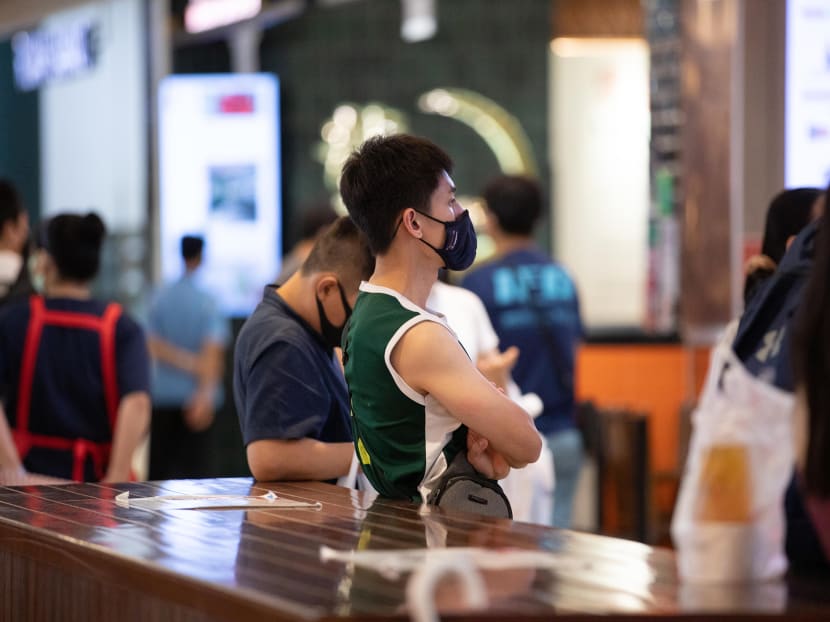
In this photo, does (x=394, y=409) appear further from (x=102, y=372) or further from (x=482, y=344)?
(x=102, y=372)

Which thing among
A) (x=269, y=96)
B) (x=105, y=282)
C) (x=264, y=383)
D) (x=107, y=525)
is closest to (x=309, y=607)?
(x=107, y=525)

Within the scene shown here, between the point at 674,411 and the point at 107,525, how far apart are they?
21.7 feet

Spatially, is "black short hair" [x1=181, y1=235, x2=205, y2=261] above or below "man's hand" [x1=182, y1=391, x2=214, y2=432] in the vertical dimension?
above

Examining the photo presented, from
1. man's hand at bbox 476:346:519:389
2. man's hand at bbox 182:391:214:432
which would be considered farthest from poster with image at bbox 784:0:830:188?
man's hand at bbox 182:391:214:432

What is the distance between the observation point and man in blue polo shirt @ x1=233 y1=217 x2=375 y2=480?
10.5 ft

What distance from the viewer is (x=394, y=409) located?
2748mm

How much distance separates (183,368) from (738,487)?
5725mm

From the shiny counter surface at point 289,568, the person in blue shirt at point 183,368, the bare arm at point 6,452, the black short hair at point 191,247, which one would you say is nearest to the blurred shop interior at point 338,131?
the person in blue shirt at point 183,368

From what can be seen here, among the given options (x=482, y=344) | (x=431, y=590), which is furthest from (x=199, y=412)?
(x=431, y=590)

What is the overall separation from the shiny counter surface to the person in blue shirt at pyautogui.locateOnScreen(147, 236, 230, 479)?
4.31 meters

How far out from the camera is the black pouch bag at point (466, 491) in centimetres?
272

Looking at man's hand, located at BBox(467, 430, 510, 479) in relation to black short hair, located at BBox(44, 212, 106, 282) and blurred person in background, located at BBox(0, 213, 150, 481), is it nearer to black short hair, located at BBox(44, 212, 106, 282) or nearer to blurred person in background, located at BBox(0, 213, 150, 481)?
blurred person in background, located at BBox(0, 213, 150, 481)

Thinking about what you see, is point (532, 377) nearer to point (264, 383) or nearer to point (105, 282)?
point (264, 383)

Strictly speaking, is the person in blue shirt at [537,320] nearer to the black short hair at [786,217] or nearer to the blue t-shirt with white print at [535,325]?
the blue t-shirt with white print at [535,325]
